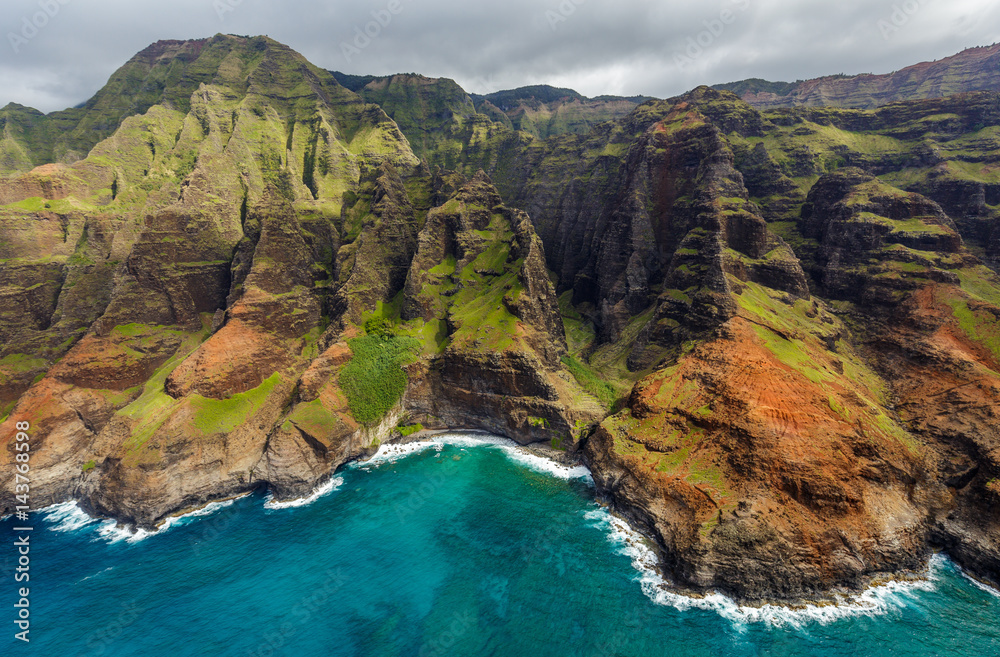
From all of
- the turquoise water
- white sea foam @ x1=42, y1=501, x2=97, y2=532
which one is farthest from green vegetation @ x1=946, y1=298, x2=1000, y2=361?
white sea foam @ x1=42, y1=501, x2=97, y2=532

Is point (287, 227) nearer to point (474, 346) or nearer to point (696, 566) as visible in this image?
point (474, 346)

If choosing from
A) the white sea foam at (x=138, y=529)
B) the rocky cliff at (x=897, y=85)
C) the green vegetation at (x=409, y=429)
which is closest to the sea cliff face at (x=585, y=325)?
the green vegetation at (x=409, y=429)

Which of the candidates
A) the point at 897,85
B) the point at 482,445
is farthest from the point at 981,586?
the point at 897,85

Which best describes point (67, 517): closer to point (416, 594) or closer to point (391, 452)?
point (391, 452)

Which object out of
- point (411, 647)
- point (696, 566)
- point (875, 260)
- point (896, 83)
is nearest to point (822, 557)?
point (696, 566)

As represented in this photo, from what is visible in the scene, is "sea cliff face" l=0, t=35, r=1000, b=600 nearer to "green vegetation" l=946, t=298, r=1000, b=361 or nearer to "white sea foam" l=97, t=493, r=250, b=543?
"green vegetation" l=946, t=298, r=1000, b=361

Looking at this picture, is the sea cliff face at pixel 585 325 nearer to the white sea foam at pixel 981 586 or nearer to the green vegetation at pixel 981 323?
the green vegetation at pixel 981 323
